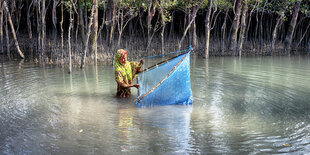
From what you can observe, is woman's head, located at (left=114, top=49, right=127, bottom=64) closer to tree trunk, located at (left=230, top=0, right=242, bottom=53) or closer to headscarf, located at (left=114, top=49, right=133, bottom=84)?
headscarf, located at (left=114, top=49, right=133, bottom=84)

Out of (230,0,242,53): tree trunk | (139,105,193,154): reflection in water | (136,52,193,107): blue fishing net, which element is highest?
(230,0,242,53): tree trunk

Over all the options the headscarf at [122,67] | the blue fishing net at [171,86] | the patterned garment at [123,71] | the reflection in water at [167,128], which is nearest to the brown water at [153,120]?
the reflection in water at [167,128]

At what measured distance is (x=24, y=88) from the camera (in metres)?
7.87

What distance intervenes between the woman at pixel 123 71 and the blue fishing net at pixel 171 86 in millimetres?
397

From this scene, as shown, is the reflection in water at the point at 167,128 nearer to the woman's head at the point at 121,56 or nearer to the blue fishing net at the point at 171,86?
Result: the blue fishing net at the point at 171,86

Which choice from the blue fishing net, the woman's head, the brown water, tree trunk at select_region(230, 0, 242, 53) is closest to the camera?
the brown water

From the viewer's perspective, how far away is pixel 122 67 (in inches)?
256

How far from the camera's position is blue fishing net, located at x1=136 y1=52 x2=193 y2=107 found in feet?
19.7

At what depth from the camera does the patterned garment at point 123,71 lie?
21.0 feet

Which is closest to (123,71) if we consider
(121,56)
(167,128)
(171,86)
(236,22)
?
(121,56)

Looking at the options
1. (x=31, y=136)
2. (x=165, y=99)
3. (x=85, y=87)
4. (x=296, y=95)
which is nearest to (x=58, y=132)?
(x=31, y=136)

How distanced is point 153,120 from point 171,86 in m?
1.09

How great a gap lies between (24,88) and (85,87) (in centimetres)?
157

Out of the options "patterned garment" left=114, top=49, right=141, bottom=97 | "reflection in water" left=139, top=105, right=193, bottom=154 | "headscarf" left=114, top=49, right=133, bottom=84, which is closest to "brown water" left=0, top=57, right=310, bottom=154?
"reflection in water" left=139, top=105, right=193, bottom=154
